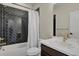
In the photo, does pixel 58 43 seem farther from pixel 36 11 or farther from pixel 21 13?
pixel 21 13

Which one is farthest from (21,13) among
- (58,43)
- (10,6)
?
(58,43)

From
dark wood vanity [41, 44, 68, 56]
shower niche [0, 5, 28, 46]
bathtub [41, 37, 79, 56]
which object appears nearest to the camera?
bathtub [41, 37, 79, 56]

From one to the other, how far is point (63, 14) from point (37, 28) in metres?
0.46

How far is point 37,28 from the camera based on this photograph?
1594mm

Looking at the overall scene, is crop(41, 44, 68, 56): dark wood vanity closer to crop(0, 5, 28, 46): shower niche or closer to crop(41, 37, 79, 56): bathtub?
crop(41, 37, 79, 56): bathtub

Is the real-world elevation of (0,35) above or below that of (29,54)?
above

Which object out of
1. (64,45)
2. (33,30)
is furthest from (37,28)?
(64,45)

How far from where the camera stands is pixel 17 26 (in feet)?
5.16

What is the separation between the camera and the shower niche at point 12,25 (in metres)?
1.52

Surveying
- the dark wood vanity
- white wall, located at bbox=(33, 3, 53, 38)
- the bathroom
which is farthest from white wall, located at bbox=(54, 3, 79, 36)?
the dark wood vanity

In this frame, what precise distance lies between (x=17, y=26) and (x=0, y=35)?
29 cm

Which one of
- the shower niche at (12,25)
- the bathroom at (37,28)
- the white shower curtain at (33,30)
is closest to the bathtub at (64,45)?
the bathroom at (37,28)

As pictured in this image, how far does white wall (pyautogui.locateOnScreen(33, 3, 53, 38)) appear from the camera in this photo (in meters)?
1.60

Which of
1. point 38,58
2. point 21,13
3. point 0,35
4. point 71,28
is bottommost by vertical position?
point 38,58
